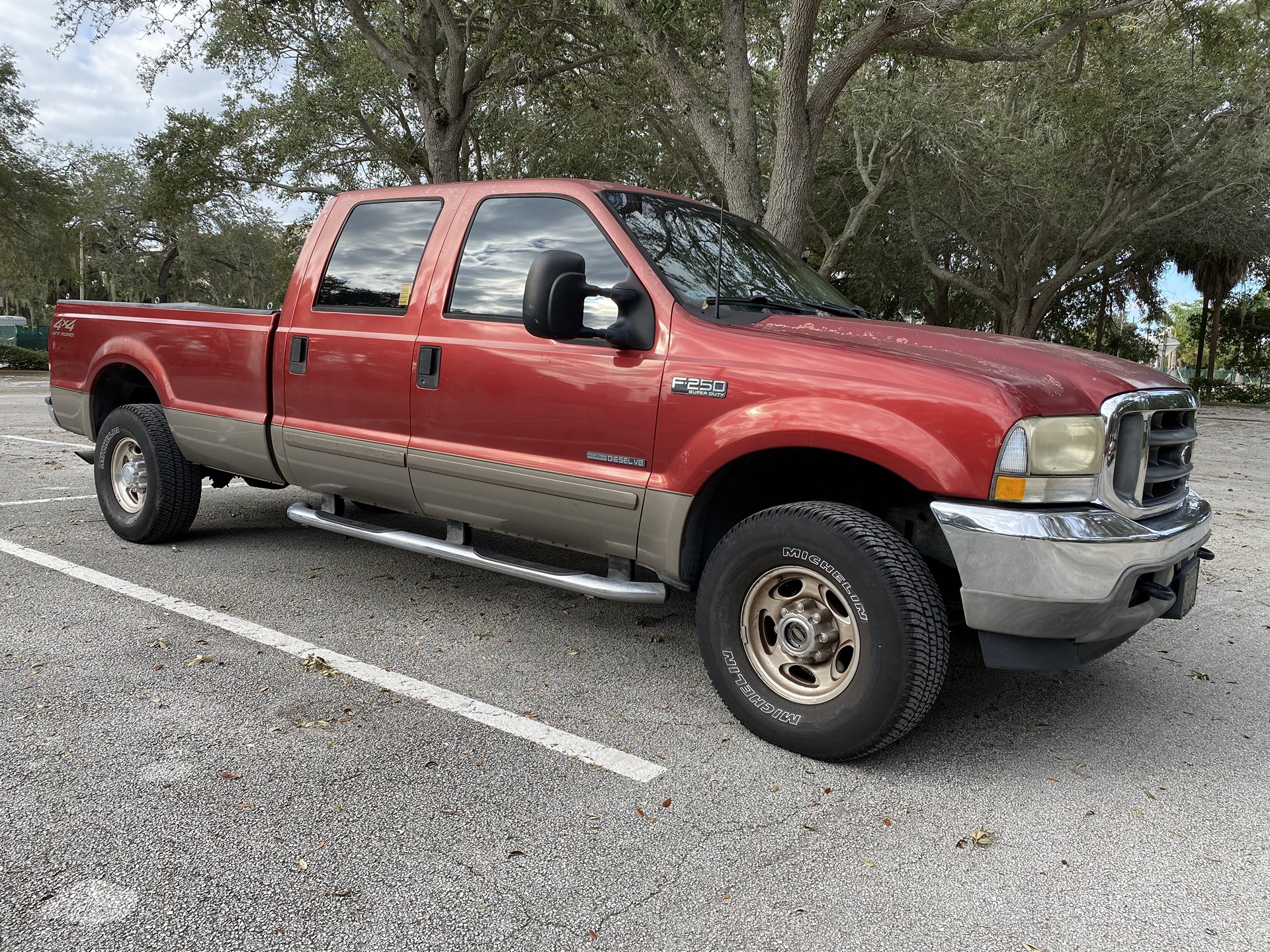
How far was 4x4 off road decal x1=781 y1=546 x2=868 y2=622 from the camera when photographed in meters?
3.08

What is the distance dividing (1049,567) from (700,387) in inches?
52.2

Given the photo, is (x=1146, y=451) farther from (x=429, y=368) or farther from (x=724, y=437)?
(x=429, y=368)

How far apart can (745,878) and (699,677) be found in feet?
4.82

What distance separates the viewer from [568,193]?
13.3 ft

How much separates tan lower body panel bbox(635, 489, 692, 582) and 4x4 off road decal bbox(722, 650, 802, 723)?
1.38 ft

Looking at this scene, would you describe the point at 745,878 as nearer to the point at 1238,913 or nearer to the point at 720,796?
the point at 720,796

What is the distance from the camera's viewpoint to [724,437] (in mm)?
3393

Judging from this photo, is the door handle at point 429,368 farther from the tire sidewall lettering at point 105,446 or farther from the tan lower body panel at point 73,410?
the tan lower body panel at point 73,410

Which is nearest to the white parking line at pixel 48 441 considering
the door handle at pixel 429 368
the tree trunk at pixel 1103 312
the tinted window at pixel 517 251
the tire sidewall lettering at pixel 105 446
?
the tire sidewall lettering at pixel 105 446

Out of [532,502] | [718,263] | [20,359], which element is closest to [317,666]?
[532,502]

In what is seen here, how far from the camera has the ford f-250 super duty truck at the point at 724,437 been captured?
9.77 feet

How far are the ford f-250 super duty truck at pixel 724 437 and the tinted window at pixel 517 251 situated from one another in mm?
12

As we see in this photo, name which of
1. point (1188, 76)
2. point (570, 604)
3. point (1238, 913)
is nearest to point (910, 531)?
point (1238, 913)

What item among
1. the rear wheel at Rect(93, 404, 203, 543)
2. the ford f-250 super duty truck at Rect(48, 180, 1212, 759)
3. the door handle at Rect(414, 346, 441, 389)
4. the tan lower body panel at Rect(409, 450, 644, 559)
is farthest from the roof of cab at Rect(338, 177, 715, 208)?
the rear wheel at Rect(93, 404, 203, 543)
